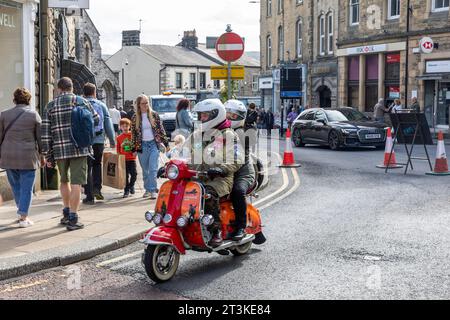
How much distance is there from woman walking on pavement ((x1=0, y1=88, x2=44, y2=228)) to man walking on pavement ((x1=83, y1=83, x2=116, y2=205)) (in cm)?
197

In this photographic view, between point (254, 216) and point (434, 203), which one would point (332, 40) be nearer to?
point (434, 203)

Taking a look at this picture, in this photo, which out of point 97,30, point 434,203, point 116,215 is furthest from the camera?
point 97,30

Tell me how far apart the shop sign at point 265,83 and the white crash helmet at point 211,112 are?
4102 centimetres

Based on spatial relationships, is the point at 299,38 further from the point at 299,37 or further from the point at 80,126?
the point at 80,126

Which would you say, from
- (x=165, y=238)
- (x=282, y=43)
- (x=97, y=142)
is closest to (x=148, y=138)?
(x=97, y=142)

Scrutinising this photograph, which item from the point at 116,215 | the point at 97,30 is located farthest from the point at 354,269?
the point at 97,30

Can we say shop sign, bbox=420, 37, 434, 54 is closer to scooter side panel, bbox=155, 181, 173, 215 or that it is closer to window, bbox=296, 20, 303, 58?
window, bbox=296, 20, 303, 58

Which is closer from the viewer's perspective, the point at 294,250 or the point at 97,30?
the point at 294,250

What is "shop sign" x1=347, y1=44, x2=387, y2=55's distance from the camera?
32013mm

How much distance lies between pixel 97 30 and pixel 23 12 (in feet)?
99.3

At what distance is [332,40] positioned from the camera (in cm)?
3781

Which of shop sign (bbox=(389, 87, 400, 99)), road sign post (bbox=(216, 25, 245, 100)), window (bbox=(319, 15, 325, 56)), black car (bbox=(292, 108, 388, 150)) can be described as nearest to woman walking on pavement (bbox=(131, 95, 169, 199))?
road sign post (bbox=(216, 25, 245, 100))

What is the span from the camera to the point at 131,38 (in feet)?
236

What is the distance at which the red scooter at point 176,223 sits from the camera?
601 centimetres
